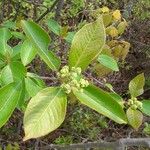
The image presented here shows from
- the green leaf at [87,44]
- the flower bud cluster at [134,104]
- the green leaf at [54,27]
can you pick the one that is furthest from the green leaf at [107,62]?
the green leaf at [87,44]

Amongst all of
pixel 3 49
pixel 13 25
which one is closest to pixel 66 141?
pixel 13 25

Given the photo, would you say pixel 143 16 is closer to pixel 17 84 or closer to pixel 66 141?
pixel 66 141

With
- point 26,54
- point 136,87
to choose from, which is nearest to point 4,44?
point 26,54

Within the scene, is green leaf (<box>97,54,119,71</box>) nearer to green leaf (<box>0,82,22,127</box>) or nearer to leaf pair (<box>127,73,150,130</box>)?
leaf pair (<box>127,73,150,130</box>)

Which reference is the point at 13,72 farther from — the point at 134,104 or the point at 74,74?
the point at 134,104

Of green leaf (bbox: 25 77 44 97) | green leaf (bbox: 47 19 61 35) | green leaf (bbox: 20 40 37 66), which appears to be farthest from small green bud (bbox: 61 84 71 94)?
green leaf (bbox: 47 19 61 35)
